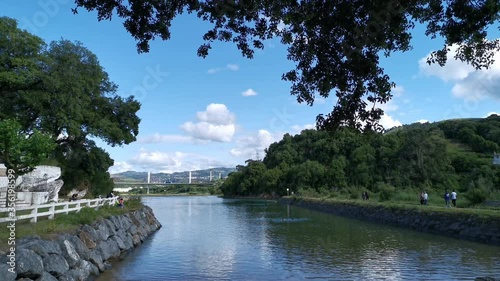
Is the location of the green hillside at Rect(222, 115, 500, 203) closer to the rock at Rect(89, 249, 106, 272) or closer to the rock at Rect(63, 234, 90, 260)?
the rock at Rect(89, 249, 106, 272)

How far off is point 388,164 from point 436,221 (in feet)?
231

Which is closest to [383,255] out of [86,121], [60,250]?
[60,250]

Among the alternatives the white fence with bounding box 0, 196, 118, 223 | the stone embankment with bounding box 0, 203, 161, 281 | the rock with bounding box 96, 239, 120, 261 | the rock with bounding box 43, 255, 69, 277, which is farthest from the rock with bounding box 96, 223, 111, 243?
the rock with bounding box 43, 255, 69, 277

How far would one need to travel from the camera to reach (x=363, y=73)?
362 inches

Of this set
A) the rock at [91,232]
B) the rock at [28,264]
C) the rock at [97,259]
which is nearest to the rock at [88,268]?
the rock at [97,259]

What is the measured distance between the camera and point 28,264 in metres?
10.7

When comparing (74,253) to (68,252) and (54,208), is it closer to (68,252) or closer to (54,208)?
(68,252)

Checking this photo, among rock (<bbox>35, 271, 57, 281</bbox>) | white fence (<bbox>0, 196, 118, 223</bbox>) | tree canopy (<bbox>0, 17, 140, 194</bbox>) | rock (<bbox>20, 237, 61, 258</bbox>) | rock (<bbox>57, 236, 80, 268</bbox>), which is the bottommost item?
rock (<bbox>35, 271, 57, 281</bbox>)

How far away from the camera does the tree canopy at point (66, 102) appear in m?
33.5

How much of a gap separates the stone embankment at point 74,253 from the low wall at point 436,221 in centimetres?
1996

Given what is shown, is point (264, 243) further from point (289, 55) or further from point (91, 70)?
point (91, 70)

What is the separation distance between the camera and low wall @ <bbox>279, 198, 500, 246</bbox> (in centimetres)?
2314

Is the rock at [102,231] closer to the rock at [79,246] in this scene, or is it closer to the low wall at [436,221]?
the rock at [79,246]

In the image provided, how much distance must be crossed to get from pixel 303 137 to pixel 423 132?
69.3m
